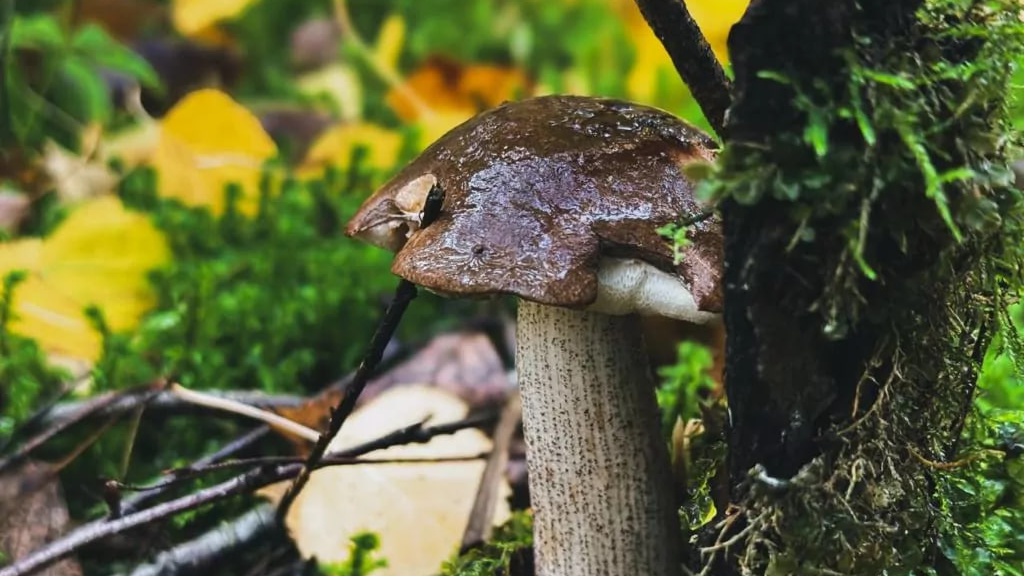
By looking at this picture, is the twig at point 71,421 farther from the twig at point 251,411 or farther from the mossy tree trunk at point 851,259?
the mossy tree trunk at point 851,259

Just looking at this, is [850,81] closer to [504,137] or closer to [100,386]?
[504,137]

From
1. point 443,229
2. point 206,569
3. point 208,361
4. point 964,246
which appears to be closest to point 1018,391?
point 964,246

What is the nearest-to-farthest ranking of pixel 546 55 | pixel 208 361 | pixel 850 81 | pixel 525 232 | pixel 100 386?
pixel 850 81 < pixel 525 232 < pixel 100 386 < pixel 208 361 < pixel 546 55

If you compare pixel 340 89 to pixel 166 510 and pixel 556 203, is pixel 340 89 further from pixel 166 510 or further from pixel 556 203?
pixel 556 203

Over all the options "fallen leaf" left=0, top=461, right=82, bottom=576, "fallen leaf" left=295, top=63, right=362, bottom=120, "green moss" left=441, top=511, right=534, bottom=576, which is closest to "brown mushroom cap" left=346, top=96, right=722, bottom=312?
"green moss" left=441, top=511, right=534, bottom=576

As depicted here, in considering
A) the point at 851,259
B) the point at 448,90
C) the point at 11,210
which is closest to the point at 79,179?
the point at 11,210

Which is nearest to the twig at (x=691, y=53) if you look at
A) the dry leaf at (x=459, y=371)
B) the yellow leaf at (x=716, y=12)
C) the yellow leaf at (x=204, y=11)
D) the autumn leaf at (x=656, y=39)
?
the dry leaf at (x=459, y=371)
